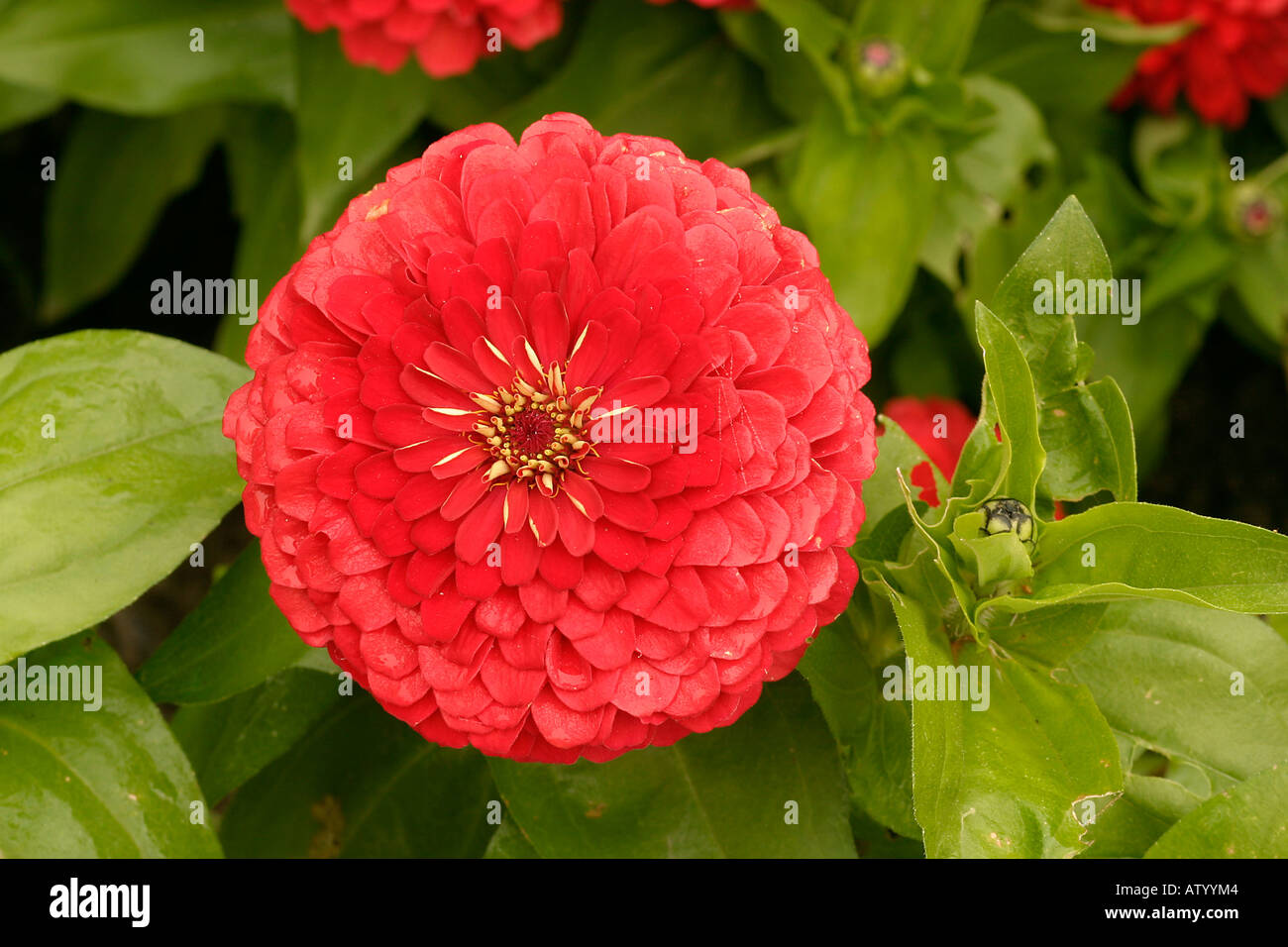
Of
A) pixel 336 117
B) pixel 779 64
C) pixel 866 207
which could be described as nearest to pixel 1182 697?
pixel 866 207

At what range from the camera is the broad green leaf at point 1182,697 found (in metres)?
0.83

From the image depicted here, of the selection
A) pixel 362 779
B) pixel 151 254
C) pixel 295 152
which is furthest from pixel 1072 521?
pixel 151 254

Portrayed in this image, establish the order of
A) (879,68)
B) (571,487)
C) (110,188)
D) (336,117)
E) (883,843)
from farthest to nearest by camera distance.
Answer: (110,188), (336,117), (879,68), (883,843), (571,487)

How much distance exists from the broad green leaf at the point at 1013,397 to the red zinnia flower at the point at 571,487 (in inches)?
3.3

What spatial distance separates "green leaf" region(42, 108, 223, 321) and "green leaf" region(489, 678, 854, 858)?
1178 mm

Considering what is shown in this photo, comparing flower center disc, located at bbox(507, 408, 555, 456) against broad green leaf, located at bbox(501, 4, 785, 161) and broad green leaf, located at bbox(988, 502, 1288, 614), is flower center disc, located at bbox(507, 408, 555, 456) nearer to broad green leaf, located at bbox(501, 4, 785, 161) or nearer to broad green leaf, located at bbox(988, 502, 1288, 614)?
broad green leaf, located at bbox(988, 502, 1288, 614)

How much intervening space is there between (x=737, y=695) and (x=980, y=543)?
0.18 meters

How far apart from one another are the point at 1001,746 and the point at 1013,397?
22 centimetres

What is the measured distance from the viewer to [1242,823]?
745mm

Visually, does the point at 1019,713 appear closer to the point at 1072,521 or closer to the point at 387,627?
the point at 1072,521

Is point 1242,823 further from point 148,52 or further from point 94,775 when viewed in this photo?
point 148,52

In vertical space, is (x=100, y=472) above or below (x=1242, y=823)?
above

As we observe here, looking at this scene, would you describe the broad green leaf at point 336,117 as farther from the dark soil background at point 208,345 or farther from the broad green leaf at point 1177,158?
the broad green leaf at point 1177,158

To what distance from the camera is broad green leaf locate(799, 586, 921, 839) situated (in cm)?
79
